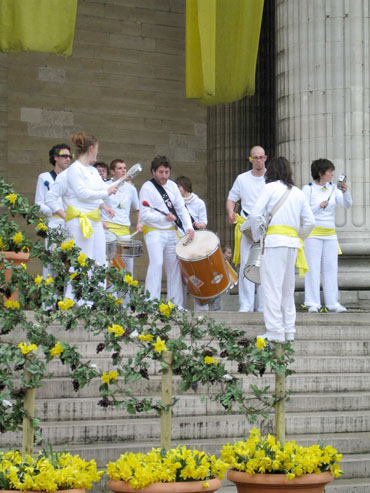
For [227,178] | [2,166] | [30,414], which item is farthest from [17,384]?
[227,178]

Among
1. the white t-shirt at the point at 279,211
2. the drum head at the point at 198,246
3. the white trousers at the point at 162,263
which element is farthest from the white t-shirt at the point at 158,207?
the white t-shirt at the point at 279,211

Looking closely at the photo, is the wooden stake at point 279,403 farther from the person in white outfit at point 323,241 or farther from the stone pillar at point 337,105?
the stone pillar at point 337,105

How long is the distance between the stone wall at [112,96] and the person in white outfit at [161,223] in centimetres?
564

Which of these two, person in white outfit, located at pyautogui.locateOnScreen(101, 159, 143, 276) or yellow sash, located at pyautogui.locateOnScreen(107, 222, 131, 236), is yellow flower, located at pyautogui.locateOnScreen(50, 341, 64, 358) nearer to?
→ person in white outfit, located at pyautogui.locateOnScreen(101, 159, 143, 276)

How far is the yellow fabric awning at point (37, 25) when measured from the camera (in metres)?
12.9

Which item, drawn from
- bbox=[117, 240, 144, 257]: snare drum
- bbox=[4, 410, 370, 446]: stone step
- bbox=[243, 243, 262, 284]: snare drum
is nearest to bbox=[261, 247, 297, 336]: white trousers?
bbox=[4, 410, 370, 446]: stone step

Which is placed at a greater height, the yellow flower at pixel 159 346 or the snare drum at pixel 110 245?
the snare drum at pixel 110 245

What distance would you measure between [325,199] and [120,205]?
249 cm

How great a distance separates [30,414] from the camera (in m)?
6.20

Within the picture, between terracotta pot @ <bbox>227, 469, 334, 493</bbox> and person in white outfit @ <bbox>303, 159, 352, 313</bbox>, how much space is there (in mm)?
6504

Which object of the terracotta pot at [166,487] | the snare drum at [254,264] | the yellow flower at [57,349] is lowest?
the terracotta pot at [166,487]

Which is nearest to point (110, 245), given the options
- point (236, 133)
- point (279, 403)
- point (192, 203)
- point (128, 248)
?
point (128, 248)

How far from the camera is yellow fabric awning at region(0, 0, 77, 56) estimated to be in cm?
1292

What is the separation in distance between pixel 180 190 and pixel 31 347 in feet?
25.6
